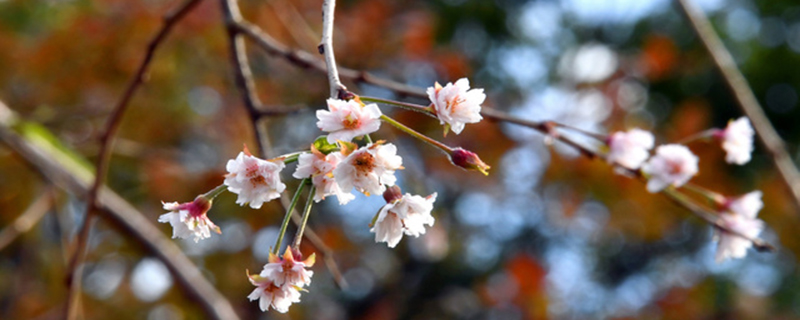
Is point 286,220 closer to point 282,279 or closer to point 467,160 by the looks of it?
point 282,279

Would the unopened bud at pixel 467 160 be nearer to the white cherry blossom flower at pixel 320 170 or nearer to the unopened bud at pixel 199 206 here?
the white cherry blossom flower at pixel 320 170

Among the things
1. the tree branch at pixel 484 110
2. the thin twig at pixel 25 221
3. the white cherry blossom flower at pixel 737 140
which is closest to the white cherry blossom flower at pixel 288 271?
the tree branch at pixel 484 110

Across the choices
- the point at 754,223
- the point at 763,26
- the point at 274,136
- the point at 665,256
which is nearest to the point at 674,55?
the point at 763,26

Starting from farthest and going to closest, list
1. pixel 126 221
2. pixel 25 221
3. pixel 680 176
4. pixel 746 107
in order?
pixel 25 221 < pixel 126 221 < pixel 746 107 < pixel 680 176

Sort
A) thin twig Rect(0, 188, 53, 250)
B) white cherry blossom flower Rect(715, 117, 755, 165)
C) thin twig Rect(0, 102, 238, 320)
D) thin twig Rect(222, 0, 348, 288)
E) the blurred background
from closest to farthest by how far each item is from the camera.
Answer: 1. thin twig Rect(222, 0, 348, 288)
2. white cherry blossom flower Rect(715, 117, 755, 165)
3. thin twig Rect(0, 102, 238, 320)
4. thin twig Rect(0, 188, 53, 250)
5. the blurred background

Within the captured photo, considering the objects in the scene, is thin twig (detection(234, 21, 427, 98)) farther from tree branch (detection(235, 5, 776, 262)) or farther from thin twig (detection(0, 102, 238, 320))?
thin twig (detection(0, 102, 238, 320))

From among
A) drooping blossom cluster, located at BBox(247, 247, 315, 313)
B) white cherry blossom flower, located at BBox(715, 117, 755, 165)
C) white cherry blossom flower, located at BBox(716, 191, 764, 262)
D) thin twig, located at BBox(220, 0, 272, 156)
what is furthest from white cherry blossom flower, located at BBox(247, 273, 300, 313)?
white cherry blossom flower, located at BBox(715, 117, 755, 165)

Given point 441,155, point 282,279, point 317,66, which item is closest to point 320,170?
point 282,279
